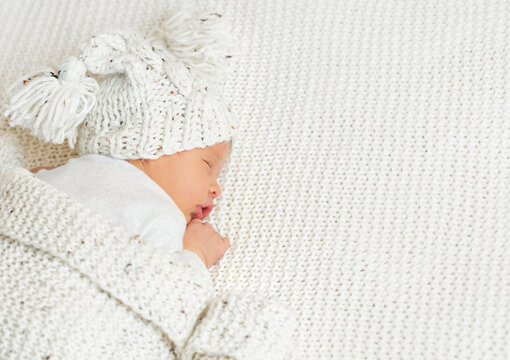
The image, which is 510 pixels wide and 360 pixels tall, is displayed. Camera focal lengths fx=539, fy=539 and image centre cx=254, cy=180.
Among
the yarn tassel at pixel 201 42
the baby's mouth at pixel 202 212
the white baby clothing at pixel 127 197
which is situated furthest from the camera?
the yarn tassel at pixel 201 42

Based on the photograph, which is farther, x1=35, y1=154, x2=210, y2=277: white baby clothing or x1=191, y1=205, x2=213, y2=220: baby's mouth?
x1=191, y1=205, x2=213, y2=220: baby's mouth

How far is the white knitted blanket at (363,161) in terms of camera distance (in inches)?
39.7

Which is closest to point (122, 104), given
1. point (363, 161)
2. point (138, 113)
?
point (138, 113)

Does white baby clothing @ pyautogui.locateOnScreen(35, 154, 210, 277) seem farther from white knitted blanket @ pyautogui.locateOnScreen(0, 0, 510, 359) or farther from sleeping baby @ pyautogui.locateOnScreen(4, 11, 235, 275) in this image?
white knitted blanket @ pyautogui.locateOnScreen(0, 0, 510, 359)

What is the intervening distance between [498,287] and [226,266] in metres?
0.52

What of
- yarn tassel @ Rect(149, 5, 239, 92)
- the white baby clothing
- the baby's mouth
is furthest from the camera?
yarn tassel @ Rect(149, 5, 239, 92)

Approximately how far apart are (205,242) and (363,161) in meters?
0.38

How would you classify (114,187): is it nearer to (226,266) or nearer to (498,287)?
(226,266)

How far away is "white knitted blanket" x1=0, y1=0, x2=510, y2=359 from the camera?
3.31 feet

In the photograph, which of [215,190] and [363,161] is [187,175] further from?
[363,161]

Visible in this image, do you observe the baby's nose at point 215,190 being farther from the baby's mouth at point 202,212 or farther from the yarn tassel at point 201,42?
the yarn tassel at point 201,42

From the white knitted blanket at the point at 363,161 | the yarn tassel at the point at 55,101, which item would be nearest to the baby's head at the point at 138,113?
the yarn tassel at the point at 55,101

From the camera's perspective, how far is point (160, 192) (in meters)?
1.07

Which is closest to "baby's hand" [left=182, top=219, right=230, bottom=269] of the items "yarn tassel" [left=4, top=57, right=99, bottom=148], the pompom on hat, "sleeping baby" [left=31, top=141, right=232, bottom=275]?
"sleeping baby" [left=31, top=141, right=232, bottom=275]
